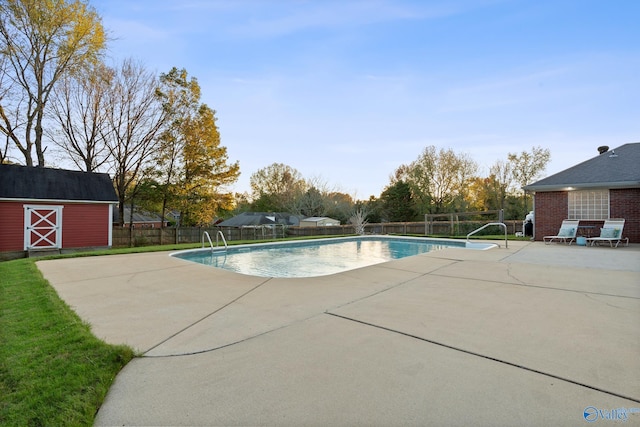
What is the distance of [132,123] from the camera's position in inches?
688

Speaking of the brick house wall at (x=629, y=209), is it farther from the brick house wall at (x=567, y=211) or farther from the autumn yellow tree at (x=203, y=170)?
the autumn yellow tree at (x=203, y=170)

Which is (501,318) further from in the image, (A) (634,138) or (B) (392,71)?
(A) (634,138)

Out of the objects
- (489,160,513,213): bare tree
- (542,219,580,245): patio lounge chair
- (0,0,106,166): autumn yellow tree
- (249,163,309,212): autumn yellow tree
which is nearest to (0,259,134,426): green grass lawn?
(542,219,580,245): patio lounge chair

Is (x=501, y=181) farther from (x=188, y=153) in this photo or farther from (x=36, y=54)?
(x=36, y=54)

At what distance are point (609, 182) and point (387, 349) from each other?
12.5 m

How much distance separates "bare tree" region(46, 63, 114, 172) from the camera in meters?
16.0

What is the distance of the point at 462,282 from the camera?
4801 mm

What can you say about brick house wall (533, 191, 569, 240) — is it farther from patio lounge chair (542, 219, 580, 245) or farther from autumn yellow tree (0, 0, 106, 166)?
autumn yellow tree (0, 0, 106, 166)

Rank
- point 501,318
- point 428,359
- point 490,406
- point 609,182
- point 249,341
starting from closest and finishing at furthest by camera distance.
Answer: point 490,406 → point 428,359 → point 249,341 → point 501,318 → point 609,182

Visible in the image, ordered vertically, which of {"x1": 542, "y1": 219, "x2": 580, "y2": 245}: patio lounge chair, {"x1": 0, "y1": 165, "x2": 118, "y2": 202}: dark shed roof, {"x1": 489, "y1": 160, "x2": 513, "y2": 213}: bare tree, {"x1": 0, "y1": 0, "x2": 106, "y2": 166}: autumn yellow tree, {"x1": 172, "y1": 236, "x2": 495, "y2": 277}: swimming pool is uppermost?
{"x1": 0, "y1": 0, "x2": 106, "y2": 166}: autumn yellow tree

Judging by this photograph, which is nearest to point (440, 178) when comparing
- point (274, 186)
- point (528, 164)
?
point (528, 164)

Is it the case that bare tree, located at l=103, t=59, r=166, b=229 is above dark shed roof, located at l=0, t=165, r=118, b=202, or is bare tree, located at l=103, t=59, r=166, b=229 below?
above

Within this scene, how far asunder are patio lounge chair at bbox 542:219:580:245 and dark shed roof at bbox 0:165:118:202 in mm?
18562

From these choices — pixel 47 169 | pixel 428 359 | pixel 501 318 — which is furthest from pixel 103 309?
pixel 47 169
